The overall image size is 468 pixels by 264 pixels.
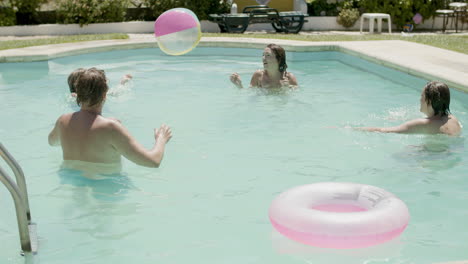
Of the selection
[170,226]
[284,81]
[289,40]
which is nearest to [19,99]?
[284,81]

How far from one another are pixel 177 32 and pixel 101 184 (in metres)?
2.95

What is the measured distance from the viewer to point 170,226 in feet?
14.9

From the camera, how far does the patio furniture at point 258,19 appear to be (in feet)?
51.7

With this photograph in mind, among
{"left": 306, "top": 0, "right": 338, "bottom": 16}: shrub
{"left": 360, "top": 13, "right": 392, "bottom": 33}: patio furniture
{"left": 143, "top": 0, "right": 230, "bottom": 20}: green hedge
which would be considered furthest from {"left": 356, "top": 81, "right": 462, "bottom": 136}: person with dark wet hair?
{"left": 306, "top": 0, "right": 338, "bottom": 16}: shrub

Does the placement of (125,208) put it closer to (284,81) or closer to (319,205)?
(319,205)

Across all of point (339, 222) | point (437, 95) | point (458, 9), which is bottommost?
point (339, 222)

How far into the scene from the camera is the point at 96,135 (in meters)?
4.59

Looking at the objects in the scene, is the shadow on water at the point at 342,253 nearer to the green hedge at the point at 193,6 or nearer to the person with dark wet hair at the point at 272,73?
the person with dark wet hair at the point at 272,73

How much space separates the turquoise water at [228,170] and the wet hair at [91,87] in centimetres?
76

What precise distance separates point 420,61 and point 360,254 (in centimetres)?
636

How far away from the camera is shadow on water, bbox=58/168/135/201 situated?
4.88m

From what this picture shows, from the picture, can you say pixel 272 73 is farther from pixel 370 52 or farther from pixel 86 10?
pixel 86 10

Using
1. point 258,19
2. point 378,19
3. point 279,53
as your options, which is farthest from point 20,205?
point 378,19

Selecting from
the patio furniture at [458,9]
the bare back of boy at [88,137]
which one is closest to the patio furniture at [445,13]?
the patio furniture at [458,9]
